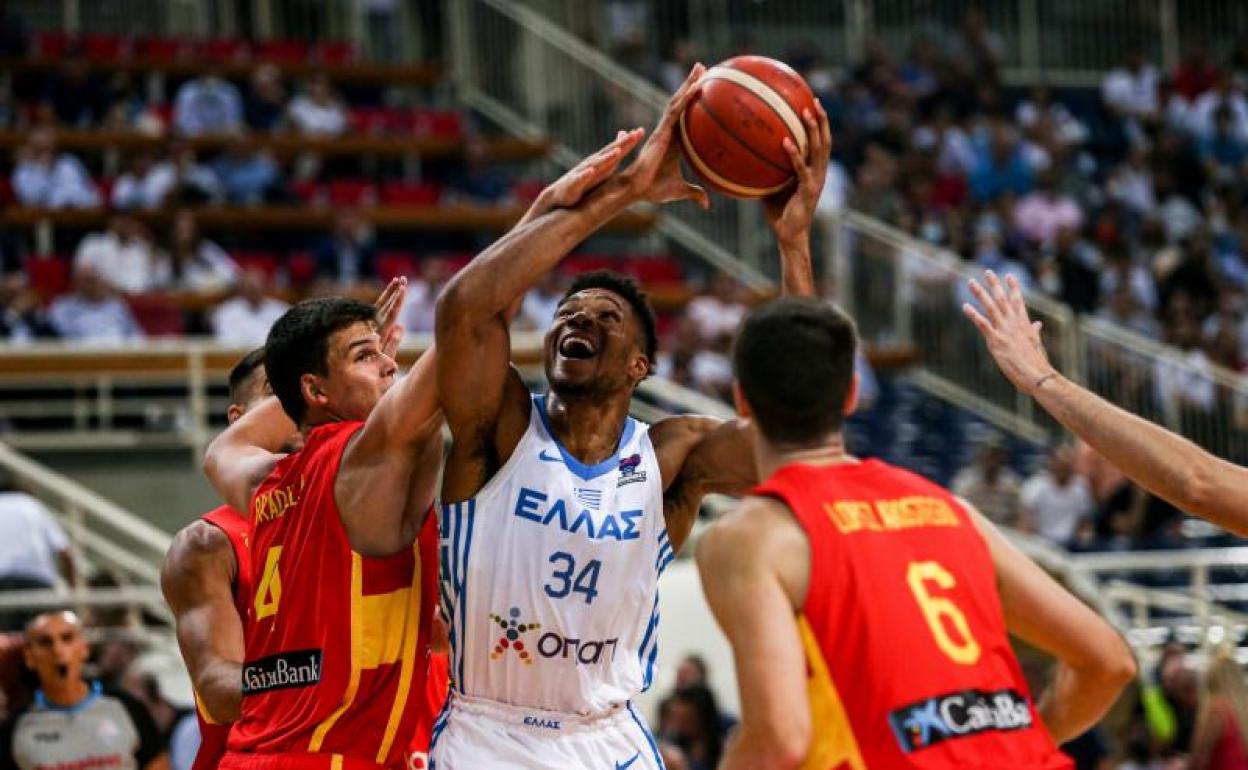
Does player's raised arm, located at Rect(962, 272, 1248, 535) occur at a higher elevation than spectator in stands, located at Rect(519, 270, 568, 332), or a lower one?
higher

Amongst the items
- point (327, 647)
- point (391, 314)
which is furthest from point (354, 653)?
point (391, 314)

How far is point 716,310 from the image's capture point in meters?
17.3

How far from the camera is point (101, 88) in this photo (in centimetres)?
1872

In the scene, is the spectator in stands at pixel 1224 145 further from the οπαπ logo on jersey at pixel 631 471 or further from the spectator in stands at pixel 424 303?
the οπαπ logo on jersey at pixel 631 471

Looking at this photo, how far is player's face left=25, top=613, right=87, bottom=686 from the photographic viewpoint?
28.1ft

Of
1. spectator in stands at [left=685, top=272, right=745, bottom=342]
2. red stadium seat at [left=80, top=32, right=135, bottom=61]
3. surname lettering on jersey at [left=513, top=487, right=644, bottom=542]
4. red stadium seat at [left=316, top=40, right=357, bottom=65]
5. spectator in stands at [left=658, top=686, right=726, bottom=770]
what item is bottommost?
spectator in stands at [left=658, top=686, right=726, bottom=770]

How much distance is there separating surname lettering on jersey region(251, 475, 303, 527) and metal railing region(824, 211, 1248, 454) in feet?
42.0

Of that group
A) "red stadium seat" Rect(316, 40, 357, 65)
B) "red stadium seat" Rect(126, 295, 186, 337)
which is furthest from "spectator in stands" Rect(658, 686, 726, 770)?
"red stadium seat" Rect(316, 40, 357, 65)

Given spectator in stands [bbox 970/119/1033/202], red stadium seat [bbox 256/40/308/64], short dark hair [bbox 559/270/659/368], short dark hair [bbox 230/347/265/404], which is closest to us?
short dark hair [bbox 559/270/659/368]

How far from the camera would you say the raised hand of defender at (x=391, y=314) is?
19.3ft

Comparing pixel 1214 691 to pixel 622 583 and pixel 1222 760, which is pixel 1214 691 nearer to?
pixel 1222 760

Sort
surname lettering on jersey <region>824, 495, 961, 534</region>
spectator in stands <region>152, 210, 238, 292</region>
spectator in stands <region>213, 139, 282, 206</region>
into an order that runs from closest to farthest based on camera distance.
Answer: surname lettering on jersey <region>824, 495, 961, 534</region>
spectator in stands <region>152, 210, 238, 292</region>
spectator in stands <region>213, 139, 282, 206</region>

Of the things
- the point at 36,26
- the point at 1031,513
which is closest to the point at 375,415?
the point at 1031,513

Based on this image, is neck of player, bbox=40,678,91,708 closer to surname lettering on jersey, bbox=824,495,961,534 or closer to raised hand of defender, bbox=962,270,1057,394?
raised hand of defender, bbox=962,270,1057,394
